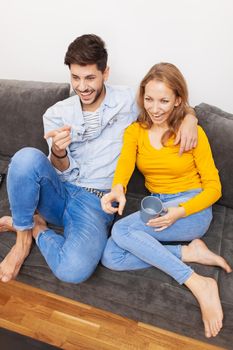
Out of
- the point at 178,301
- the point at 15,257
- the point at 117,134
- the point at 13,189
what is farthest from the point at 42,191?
the point at 178,301

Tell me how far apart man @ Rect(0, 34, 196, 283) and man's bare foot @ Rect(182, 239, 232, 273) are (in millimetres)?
364

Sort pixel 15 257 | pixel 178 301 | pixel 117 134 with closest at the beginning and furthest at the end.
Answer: pixel 178 301
pixel 15 257
pixel 117 134

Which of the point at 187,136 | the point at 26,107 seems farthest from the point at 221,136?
the point at 26,107

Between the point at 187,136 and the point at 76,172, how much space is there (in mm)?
562

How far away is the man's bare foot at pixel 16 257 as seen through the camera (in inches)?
55.5

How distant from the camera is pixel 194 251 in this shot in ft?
4.43

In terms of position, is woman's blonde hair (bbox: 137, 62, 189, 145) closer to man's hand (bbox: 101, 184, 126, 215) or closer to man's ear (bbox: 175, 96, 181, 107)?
man's ear (bbox: 175, 96, 181, 107)

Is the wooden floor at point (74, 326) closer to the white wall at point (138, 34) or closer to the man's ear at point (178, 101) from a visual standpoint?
the man's ear at point (178, 101)

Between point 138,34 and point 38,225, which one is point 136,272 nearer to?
point 38,225

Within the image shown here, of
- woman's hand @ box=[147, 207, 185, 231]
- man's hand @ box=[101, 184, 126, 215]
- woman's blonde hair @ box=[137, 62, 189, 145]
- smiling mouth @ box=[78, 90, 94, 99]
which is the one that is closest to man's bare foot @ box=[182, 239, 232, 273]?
woman's hand @ box=[147, 207, 185, 231]

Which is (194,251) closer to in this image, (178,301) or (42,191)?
(178,301)

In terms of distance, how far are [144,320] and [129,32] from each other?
4.58 feet

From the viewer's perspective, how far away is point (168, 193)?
59.1 inches

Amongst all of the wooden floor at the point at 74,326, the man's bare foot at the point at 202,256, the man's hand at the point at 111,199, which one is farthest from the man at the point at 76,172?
the man's bare foot at the point at 202,256
